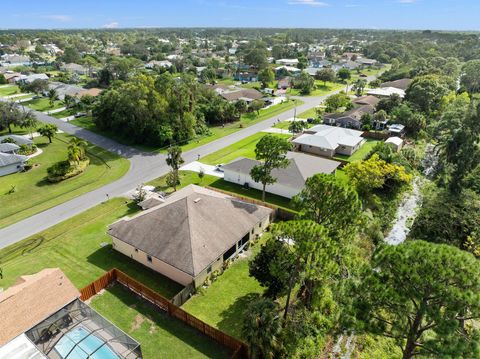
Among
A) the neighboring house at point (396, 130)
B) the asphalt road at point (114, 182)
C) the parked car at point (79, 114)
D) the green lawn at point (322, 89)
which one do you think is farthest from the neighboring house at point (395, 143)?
the parked car at point (79, 114)

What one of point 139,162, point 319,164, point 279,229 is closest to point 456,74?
point 319,164

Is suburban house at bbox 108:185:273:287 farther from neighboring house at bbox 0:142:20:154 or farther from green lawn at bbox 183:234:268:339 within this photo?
neighboring house at bbox 0:142:20:154

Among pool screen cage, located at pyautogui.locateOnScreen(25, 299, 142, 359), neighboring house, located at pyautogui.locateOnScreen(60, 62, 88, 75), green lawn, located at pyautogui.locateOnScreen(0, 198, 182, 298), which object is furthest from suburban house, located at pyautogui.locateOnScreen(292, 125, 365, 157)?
neighboring house, located at pyautogui.locateOnScreen(60, 62, 88, 75)

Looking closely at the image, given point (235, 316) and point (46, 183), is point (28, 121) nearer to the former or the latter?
point (46, 183)

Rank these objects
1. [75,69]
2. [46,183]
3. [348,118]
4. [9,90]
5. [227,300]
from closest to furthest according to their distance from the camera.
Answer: [227,300], [46,183], [348,118], [9,90], [75,69]

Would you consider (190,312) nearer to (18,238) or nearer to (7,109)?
(18,238)

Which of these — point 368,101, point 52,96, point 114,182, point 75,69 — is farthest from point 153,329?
point 75,69
